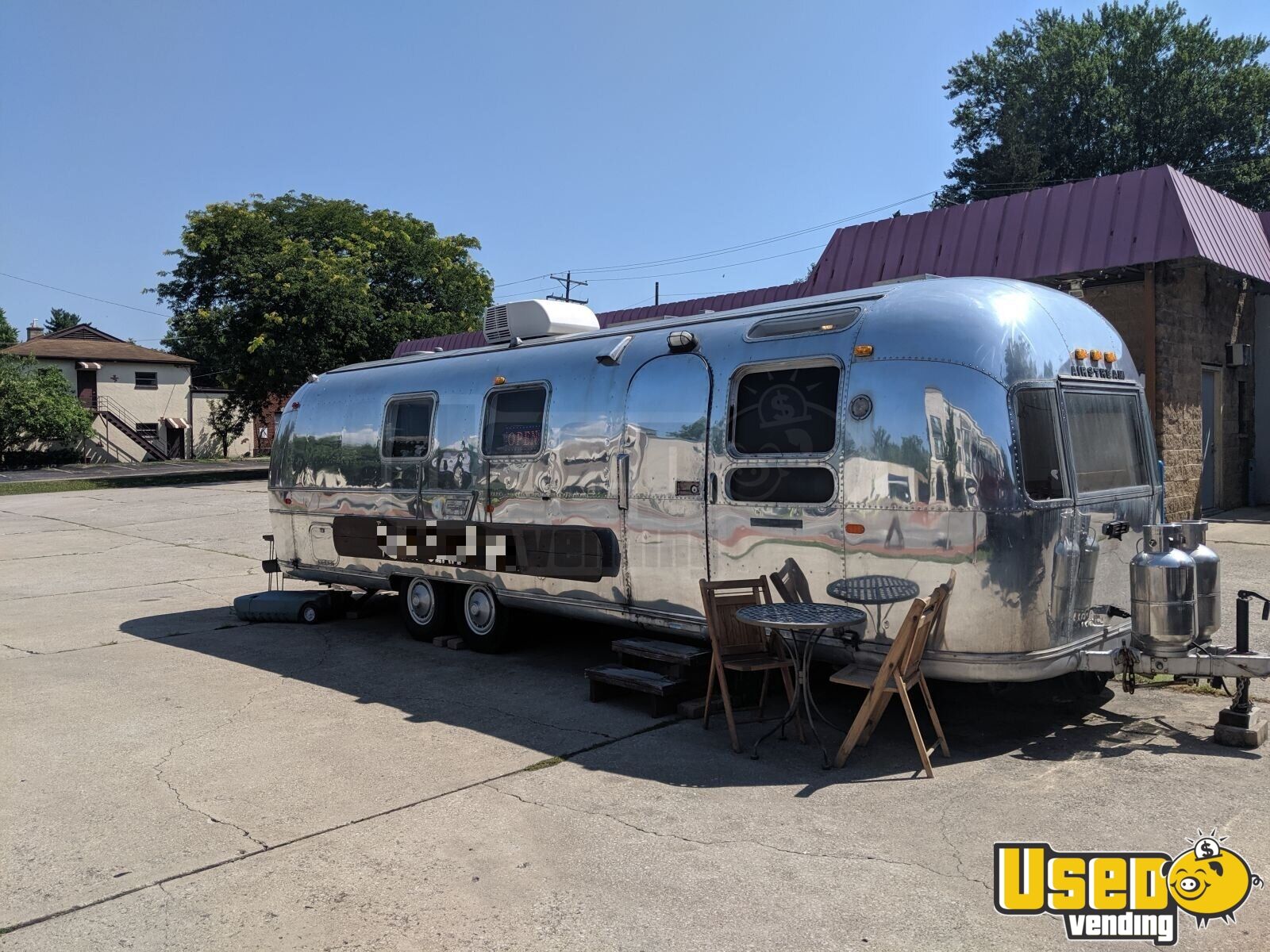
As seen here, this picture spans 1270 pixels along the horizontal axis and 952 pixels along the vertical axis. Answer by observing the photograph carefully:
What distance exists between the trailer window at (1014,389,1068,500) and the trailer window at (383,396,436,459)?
5.00 m

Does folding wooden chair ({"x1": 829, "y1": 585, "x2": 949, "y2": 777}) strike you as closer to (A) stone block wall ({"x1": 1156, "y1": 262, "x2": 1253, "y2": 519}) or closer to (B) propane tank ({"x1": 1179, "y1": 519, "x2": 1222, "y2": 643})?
(B) propane tank ({"x1": 1179, "y1": 519, "x2": 1222, "y2": 643})

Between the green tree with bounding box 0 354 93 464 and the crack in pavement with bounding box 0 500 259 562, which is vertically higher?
the green tree with bounding box 0 354 93 464

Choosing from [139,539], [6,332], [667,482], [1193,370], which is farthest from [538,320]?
[6,332]

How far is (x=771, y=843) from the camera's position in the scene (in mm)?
4391

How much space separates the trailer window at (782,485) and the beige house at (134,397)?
47252mm

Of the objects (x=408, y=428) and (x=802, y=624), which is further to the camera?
(x=408, y=428)

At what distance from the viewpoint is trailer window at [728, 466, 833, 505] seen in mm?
5918

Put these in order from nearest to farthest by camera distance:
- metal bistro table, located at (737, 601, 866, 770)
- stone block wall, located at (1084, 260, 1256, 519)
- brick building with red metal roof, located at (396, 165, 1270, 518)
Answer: metal bistro table, located at (737, 601, 866, 770), brick building with red metal roof, located at (396, 165, 1270, 518), stone block wall, located at (1084, 260, 1256, 519)

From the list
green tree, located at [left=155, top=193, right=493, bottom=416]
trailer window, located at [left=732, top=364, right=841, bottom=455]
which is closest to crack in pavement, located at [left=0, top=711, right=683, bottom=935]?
trailer window, located at [left=732, top=364, right=841, bottom=455]

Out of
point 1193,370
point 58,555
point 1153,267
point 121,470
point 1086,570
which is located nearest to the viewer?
point 1086,570

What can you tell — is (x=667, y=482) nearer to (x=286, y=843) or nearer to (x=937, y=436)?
(x=937, y=436)

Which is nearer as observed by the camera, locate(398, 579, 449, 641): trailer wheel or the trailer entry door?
the trailer entry door

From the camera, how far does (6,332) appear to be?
68.1 m

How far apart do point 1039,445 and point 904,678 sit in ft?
4.83
